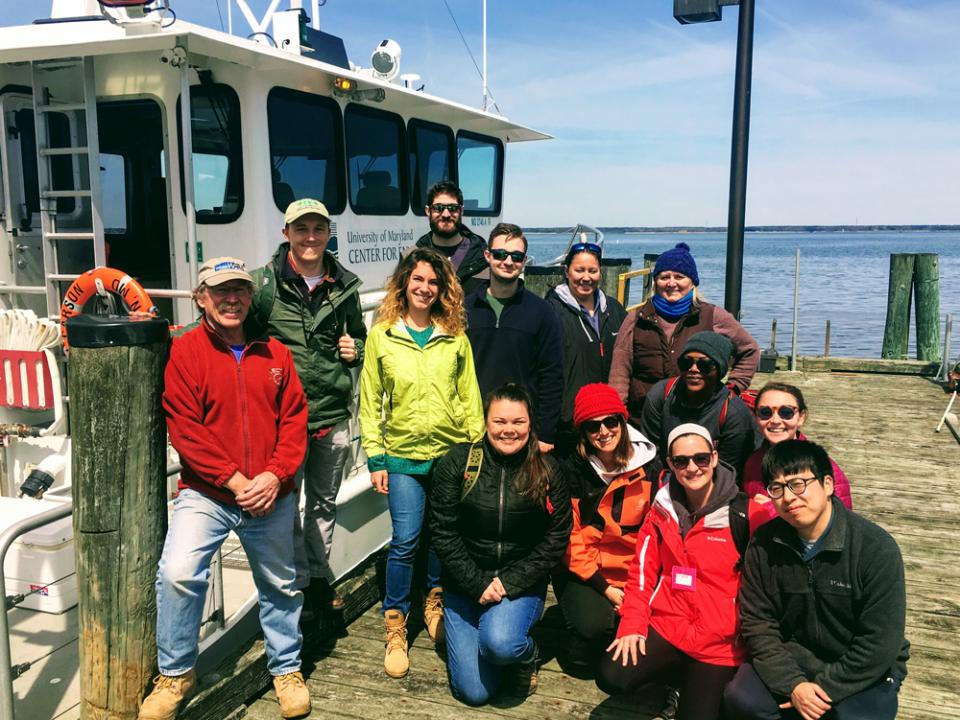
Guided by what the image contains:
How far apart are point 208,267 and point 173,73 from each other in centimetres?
275

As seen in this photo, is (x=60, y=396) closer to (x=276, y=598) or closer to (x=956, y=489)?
(x=276, y=598)

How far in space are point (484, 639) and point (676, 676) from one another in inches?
31.9

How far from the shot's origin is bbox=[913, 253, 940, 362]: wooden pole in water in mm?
13195

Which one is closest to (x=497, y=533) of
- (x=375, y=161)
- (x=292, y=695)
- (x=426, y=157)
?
(x=292, y=695)

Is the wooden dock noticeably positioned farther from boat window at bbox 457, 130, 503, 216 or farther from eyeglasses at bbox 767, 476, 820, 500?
boat window at bbox 457, 130, 503, 216

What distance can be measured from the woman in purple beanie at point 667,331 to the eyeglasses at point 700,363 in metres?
0.35

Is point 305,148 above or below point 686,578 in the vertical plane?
above

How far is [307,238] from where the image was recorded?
3.47 m

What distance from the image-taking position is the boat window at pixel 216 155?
5141 millimetres

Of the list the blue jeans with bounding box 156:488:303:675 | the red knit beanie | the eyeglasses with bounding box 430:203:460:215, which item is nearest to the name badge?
the red knit beanie

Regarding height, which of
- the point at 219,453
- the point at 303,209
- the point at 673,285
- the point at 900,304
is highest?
the point at 303,209

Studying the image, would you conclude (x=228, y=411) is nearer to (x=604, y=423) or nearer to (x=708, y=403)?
(x=604, y=423)

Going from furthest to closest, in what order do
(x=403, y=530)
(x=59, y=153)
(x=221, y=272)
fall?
(x=59, y=153)
(x=403, y=530)
(x=221, y=272)

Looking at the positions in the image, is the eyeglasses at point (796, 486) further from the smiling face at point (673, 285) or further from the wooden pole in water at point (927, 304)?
the wooden pole in water at point (927, 304)
